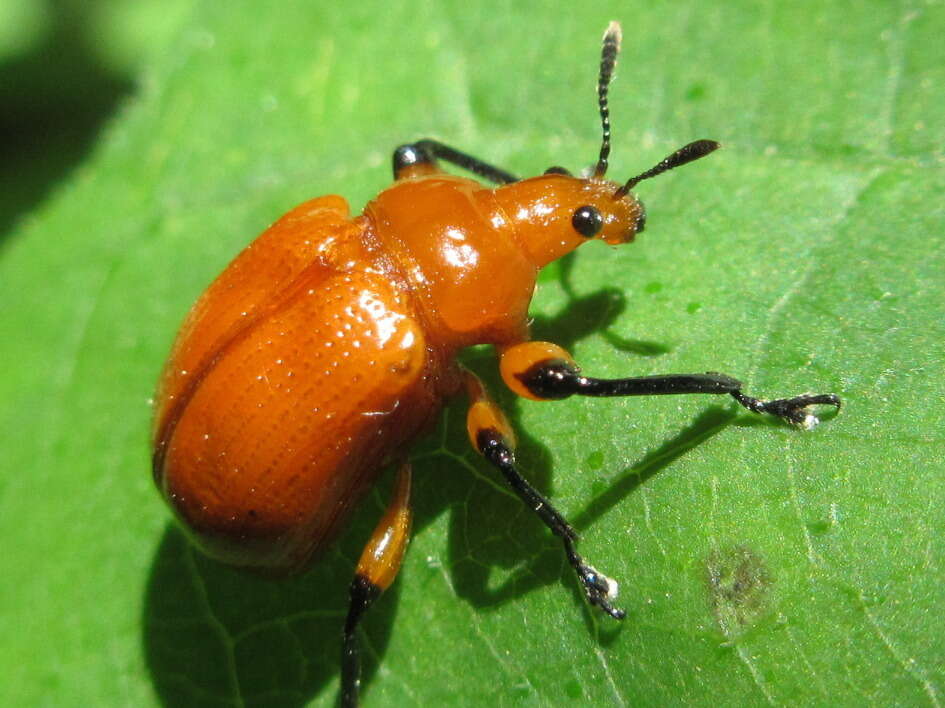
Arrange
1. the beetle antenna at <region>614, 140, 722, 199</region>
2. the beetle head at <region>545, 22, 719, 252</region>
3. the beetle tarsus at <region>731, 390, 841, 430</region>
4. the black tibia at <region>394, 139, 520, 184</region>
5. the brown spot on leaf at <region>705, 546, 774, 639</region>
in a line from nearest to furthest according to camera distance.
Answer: the brown spot on leaf at <region>705, 546, 774, 639</region>
the beetle tarsus at <region>731, 390, 841, 430</region>
the beetle antenna at <region>614, 140, 722, 199</region>
the beetle head at <region>545, 22, 719, 252</region>
the black tibia at <region>394, 139, 520, 184</region>

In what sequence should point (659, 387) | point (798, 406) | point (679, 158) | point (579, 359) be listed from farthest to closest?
point (579, 359) → point (679, 158) → point (659, 387) → point (798, 406)

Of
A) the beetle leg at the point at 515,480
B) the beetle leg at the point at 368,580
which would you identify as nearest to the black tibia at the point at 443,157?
the beetle leg at the point at 515,480

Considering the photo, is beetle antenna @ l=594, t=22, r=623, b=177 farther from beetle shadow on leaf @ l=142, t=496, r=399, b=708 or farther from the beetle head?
beetle shadow on leaf @ l=142, t=496, r=399, b=708

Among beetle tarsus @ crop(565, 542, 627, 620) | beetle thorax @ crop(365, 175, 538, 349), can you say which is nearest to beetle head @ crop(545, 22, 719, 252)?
beetle thorax @ crop(365, 175, 538, 349)

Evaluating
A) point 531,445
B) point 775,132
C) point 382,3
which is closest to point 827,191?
point 775,132

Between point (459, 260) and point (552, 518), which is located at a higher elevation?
point (459, 260)

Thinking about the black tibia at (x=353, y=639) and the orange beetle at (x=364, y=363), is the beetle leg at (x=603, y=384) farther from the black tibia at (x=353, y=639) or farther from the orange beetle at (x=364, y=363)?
the black tibia at (x=353, y=639)

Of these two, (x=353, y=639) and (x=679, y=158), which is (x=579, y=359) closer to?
(x=679, y=158)

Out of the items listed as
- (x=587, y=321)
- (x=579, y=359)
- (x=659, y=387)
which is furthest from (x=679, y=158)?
(x=659, y=387)
